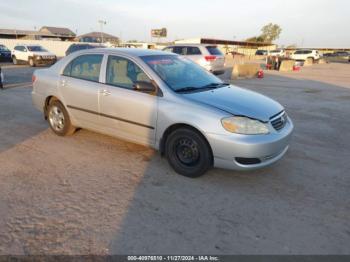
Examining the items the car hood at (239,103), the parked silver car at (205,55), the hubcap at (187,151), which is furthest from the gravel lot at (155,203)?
the parked silver car at (205,55)

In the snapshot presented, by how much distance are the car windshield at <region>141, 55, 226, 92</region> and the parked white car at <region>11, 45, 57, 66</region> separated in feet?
64.5

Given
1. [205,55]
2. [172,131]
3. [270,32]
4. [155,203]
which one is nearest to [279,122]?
[172,131]

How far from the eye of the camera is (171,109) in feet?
12.7

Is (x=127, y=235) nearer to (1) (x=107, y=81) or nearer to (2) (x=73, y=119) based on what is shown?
(1) (x=107, y=81)

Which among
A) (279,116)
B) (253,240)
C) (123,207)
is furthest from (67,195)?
(279,116)

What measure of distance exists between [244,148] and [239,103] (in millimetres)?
716

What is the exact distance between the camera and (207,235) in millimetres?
2773

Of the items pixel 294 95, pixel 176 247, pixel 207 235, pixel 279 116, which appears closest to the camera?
pixel 176 247

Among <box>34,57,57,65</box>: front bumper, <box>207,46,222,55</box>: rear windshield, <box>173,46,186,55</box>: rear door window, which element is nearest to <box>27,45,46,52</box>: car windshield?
<box>34,57,57,65</box>: front bumper

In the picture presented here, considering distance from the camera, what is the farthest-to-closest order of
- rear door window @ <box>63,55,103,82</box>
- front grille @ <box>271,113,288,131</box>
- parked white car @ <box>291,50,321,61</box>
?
parked white car @ <box>291,50,321,61</box> < rear door window @ <box>63,55,103,82</box> < front grille @ <box>271,113,288,131</box>

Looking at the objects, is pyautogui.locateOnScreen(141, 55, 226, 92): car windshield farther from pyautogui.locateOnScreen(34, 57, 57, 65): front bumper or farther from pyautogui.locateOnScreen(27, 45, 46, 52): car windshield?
pyautogui.locateOnScreen(27, 45, 46, 52): car windshield

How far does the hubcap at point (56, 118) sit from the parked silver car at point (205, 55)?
10.4 m

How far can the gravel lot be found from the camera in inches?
105

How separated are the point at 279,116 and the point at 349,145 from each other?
2.26m
